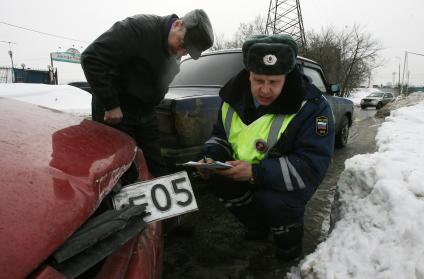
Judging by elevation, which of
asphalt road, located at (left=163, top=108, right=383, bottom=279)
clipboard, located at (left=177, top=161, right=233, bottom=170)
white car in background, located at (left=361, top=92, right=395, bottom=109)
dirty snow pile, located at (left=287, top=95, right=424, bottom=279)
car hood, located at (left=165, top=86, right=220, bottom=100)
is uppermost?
Answer: car hood, located at (left=165, top=86, right=220, bottom=100)

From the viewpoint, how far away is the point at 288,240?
2084mm

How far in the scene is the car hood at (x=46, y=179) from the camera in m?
0.83

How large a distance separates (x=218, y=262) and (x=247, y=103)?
1060 mm

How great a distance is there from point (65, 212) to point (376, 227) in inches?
60.2

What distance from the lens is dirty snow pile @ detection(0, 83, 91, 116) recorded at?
17.9 ft

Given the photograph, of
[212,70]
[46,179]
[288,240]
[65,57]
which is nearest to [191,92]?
[212,70]

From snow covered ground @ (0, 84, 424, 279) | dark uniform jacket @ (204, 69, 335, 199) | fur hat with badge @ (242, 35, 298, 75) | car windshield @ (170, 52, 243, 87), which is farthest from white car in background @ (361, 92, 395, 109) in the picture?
fur hat with badge @ (242, 35, 298, 75)

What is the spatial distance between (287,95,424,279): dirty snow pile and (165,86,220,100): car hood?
51.8 inches

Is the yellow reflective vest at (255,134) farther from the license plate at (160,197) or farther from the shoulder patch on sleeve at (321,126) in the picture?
the license plate at (160,197)

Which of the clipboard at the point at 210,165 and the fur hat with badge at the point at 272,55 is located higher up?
the fur hat with badge at the point at 272,55

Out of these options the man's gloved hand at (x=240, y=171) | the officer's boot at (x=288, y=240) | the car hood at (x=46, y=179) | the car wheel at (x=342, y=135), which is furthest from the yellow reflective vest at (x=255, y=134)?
the car wheel at (x=342, y=135)

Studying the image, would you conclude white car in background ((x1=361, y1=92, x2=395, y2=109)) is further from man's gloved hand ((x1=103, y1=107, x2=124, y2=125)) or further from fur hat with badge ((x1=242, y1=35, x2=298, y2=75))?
man's gloved hand ((x1=103, y1=107, x2=124, y2=125))

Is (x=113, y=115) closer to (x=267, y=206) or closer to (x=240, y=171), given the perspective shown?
(x=240, y=171)

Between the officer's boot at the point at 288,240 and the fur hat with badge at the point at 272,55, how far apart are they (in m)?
0.93
